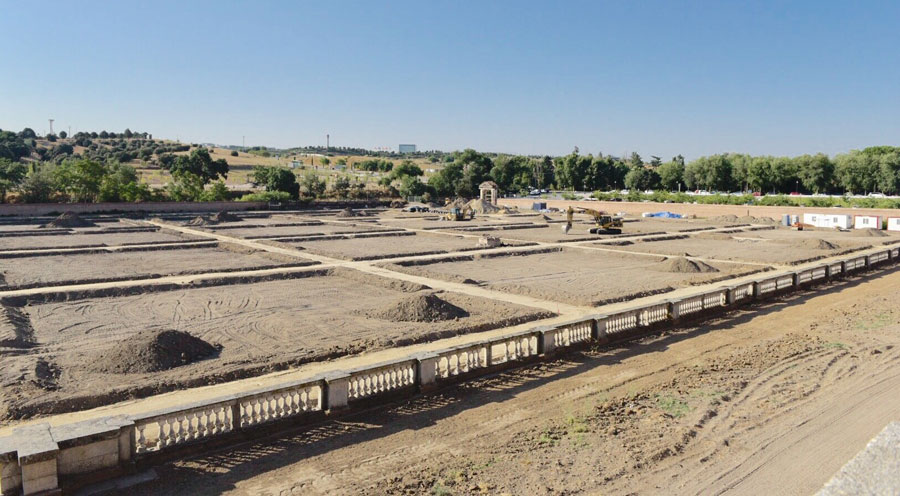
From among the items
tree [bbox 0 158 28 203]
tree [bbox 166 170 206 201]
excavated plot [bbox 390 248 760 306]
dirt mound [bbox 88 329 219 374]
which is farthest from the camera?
tree [bbox 166 170 206 201]

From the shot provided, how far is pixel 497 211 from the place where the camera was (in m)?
84.6

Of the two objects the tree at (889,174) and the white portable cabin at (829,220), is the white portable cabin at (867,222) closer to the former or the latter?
the white portable cabin at (829,220)

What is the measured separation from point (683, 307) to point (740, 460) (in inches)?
420

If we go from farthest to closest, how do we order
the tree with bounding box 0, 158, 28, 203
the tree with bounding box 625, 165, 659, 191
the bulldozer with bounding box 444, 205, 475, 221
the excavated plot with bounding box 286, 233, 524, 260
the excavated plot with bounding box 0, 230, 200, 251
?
the tree with bounding box 625, 165, 659, 191, the tree with bounding box 0, 158, 28, 203, the bulldozer with bounding box 444, 205, 475, 221, the excavated plot with bounding box 0, 230, 200, 251, the excavated plot with bounding box 286, 233, 524, 260

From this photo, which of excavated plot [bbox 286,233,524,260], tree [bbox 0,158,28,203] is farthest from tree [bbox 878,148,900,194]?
tree [bbox 0,158,28,203]

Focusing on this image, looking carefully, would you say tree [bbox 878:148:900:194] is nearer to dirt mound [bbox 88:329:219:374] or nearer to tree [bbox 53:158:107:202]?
dirt mound [bbox 88:329:219:374]

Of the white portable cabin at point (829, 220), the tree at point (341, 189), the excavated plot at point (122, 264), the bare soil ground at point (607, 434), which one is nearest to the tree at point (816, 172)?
the white portable cabin at point (829, 220)

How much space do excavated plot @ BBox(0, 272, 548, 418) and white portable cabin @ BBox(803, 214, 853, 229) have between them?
176ft

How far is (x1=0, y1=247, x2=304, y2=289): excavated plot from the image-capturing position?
28297 millimetres

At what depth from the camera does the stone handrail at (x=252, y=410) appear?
8.20 meters

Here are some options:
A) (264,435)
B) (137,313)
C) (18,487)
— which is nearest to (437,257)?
(137,313)

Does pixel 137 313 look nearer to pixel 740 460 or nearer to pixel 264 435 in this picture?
pixel 264 435

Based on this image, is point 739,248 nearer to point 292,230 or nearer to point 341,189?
point 292,230

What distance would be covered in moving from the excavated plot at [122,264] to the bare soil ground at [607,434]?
2137 centimetres
